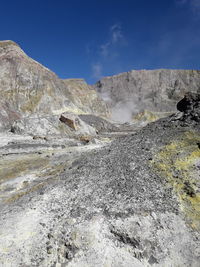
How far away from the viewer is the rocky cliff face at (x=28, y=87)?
58.6 metres

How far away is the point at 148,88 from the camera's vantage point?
393 feet

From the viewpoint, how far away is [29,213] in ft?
25.8

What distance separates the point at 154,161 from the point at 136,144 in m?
2.16

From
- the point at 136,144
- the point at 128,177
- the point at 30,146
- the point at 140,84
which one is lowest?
the point at 30,146

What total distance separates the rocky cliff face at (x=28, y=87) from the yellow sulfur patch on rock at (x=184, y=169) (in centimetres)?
4876

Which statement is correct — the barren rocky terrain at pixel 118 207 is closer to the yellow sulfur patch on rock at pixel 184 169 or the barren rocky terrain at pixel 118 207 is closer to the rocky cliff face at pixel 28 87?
the yellow sulfur patch on rock at pixel 184 169

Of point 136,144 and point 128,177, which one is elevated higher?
point 136,144

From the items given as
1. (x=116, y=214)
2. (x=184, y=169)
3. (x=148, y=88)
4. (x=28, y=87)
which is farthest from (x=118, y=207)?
(x=148, y=88)

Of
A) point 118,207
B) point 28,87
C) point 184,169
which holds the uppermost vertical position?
point 28,87

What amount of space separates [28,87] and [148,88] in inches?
2916

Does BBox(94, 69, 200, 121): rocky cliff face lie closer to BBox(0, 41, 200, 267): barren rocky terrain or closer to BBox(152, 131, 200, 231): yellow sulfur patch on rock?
BBox(0, 41, 200, 267): barren rocky terrain

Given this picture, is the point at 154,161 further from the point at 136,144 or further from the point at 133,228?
the point at 133,228

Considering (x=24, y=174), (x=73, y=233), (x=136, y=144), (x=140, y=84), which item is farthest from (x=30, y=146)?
(x=140, y=84)

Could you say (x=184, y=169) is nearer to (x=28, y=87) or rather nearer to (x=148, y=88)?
(x=28, y=87)
